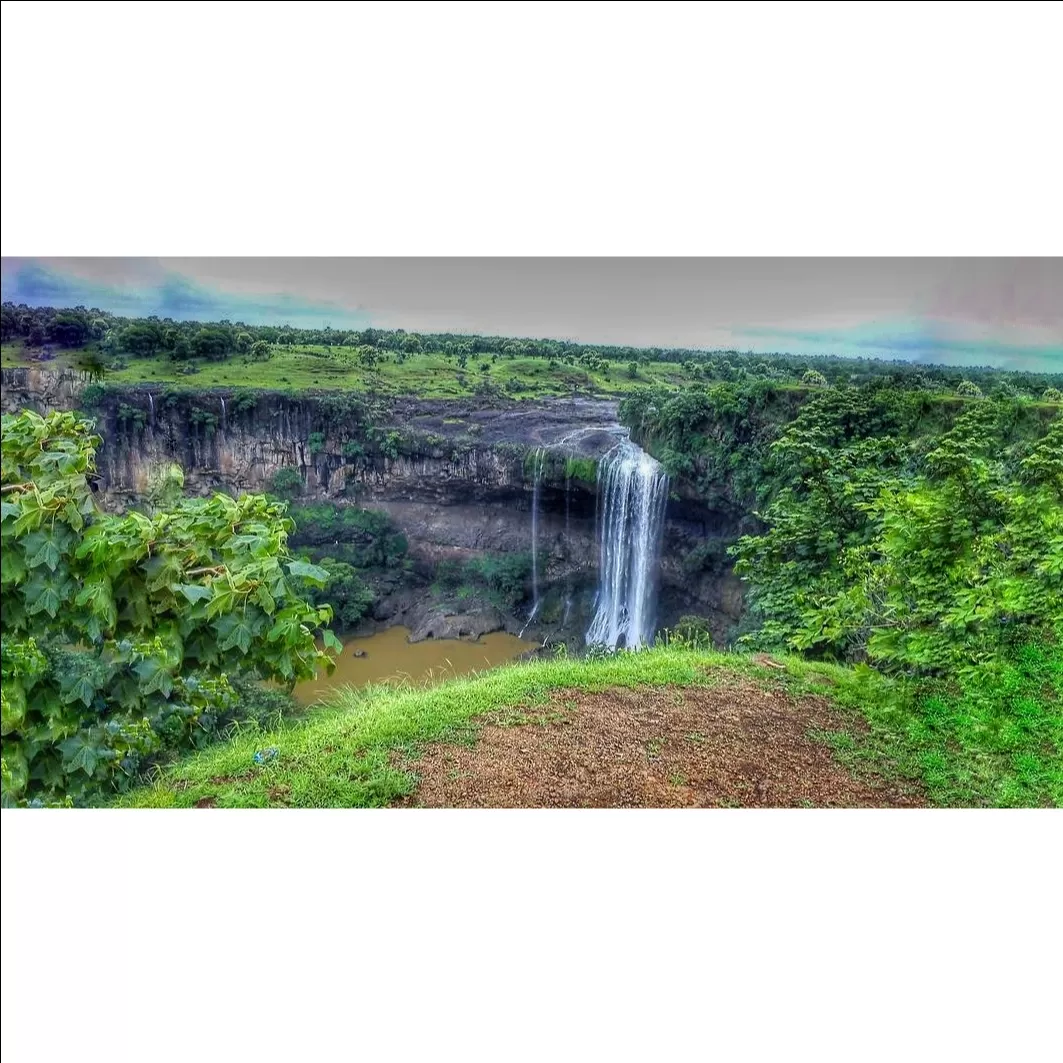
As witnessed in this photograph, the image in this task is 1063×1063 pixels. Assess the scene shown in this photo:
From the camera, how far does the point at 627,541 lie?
155 inches

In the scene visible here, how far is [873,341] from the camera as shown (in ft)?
12.4

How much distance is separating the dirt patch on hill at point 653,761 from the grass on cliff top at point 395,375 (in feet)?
4.47

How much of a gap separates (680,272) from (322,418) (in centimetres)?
164

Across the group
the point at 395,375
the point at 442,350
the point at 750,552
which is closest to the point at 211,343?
the point at 395,375

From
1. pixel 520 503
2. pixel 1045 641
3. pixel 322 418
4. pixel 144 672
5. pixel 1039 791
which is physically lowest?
pixel 1039 791

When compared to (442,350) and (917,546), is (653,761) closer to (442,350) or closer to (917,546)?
(917,546)

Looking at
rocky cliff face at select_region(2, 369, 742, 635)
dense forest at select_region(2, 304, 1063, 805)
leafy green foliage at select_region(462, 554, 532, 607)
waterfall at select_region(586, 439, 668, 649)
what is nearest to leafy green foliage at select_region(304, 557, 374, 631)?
dense forest at select_region(2, 304, 1063, 805)

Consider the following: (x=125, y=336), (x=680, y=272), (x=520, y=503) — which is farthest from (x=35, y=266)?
(x=680, y=272)

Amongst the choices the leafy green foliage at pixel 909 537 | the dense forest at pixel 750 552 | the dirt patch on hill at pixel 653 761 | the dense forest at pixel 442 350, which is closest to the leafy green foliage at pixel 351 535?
the dense forest at pixel 750 552

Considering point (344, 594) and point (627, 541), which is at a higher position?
point (627, 541)

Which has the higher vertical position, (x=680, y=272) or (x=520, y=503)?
(x=680, y=272)

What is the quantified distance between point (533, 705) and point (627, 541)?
81 cm

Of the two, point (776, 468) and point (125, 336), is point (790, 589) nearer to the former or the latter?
point (776, 468)

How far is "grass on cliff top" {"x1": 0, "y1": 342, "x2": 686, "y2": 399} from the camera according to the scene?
3.88 m
